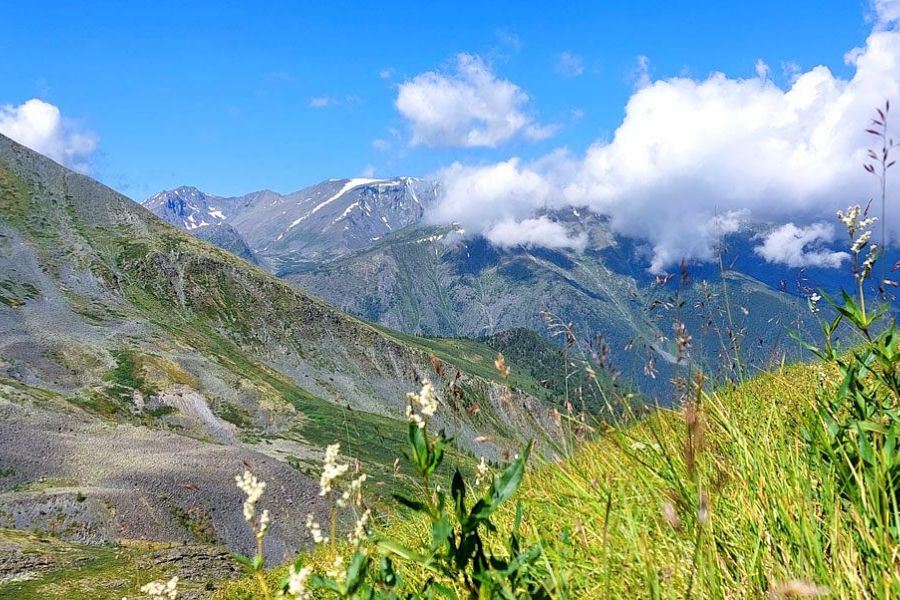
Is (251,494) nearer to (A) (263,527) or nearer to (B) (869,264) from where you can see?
(A) (263,527)

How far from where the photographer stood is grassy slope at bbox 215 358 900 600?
2.06m

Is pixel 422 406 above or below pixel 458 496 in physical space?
above

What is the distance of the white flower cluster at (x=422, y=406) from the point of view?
7.02 feet

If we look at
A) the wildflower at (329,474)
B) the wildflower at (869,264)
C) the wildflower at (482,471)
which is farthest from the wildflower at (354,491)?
the wildflower at (869,264)

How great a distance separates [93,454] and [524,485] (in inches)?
2808

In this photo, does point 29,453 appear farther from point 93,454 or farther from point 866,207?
point 866,207

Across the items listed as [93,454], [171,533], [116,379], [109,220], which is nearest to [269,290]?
[109,220]

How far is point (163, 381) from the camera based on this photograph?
114812mm

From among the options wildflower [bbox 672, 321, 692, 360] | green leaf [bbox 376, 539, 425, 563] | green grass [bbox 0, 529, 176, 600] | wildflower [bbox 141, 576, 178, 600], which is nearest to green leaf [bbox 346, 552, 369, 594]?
green leaf [bbox 376, 539, 425, 563]

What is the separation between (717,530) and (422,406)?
1.62m

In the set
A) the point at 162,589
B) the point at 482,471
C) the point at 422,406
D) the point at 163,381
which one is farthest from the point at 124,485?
the point at 422,406

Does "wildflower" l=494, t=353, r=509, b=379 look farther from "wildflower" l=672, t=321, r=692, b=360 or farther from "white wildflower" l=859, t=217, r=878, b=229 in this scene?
"white wildflower" l=859, t=217, r=878, b=229

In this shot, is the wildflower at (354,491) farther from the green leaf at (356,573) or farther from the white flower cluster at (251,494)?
the green leaf at (356,573)

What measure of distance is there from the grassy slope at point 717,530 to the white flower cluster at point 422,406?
653mm
